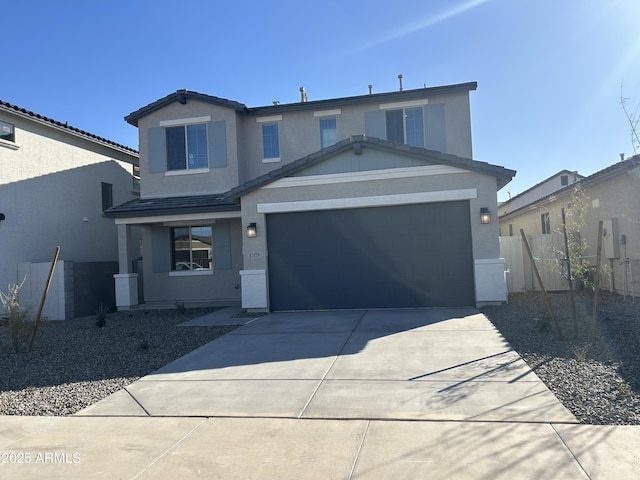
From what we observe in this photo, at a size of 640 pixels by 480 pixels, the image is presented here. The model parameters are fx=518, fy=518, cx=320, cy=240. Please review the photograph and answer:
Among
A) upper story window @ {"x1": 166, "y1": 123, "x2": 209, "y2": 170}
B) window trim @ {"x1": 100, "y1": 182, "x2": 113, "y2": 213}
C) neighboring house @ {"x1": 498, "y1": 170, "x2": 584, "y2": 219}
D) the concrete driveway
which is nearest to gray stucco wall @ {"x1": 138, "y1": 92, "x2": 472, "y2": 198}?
upper story window @ {"x1": 166, "y1": 123, "x2": 209, "y2": 170}

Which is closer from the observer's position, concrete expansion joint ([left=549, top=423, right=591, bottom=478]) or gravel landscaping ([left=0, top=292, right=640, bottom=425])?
concrete expansion joint ([left=549, top=423, right=591, bottom=478])

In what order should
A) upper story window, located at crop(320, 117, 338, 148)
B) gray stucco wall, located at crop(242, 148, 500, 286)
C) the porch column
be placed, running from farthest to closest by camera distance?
upper story window, located at crop(320, 117, 338, 148) → the porch column → gray stucco wall, located at crop(242, 148, 500, 286)

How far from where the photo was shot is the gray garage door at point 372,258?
41.8 ft

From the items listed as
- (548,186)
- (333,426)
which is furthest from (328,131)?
(548,186)

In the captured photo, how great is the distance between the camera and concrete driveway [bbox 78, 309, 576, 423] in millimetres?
5719

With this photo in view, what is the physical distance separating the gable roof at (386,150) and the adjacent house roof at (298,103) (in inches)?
152

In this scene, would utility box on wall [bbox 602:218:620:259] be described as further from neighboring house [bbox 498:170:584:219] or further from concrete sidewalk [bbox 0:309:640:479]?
neighboring house [bbox 498:170:584:219]

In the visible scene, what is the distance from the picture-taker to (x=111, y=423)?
18.8 ft

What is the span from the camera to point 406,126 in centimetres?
1623

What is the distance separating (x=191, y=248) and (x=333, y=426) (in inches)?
499

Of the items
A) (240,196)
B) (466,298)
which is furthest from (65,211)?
(466,298)

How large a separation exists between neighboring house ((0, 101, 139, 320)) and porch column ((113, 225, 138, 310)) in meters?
0.88

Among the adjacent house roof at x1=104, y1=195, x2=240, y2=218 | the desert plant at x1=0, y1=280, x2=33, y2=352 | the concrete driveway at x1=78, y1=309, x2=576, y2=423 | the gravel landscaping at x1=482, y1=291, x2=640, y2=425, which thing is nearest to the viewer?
the gravel landscaping at x1=482, y1=291, x2=640, y2=425

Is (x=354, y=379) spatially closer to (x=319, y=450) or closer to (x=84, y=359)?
(x=319, y=450)
